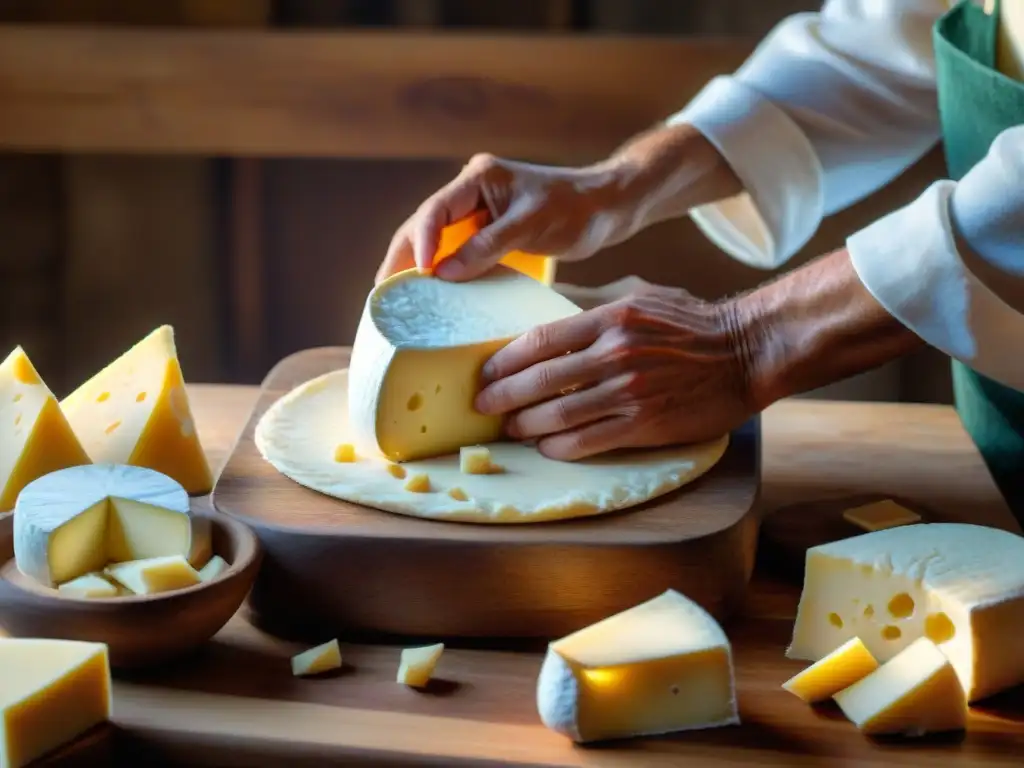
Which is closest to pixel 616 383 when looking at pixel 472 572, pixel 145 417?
pixel 472 572

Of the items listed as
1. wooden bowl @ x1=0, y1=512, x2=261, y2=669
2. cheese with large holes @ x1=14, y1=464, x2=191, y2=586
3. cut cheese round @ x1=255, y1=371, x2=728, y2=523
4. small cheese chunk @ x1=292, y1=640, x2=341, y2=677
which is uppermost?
cheese with large holes @ x1=14, y1=464, x2=191, y2=586

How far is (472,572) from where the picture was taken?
1.09 meters

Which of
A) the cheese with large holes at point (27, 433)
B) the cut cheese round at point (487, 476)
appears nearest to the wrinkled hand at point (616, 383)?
the cut cheese round at point (487, 476)

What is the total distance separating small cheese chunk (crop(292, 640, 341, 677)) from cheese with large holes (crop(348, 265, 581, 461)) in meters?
0.24

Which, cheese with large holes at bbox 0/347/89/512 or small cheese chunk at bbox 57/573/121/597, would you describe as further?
cheese with large holes at bbox 0/347/89/512

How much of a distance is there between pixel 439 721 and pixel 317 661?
12 cm

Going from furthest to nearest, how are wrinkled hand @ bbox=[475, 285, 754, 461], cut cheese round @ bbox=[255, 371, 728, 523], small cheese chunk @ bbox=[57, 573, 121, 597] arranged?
wrinkled hand @ bbox=[475, 285, 754, 461] < cut cheese round @ bbox=[255, 371, 728, 523] < small cheese chunk @ bbox=[57, 573, 121, 597]

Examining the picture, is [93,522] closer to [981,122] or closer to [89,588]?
[89,588]

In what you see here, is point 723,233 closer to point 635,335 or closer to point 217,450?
point 635,335

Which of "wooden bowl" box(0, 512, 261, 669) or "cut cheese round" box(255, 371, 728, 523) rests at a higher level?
"cut cheese round" box(255, 371, 728, 523)

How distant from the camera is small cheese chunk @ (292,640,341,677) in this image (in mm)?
1038

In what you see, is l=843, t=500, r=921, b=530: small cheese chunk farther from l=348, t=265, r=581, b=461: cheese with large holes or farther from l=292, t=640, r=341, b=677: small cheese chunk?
l=292, t=640, r=341, b=677: small cheese chunk

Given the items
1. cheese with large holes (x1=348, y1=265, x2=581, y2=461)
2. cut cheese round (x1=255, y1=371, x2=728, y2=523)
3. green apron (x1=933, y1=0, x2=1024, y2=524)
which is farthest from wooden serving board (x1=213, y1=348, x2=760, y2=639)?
green apron (x1=933, y1=0, x2=1024, y2=524)

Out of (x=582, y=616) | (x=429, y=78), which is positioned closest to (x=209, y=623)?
(x=582, y=616)
